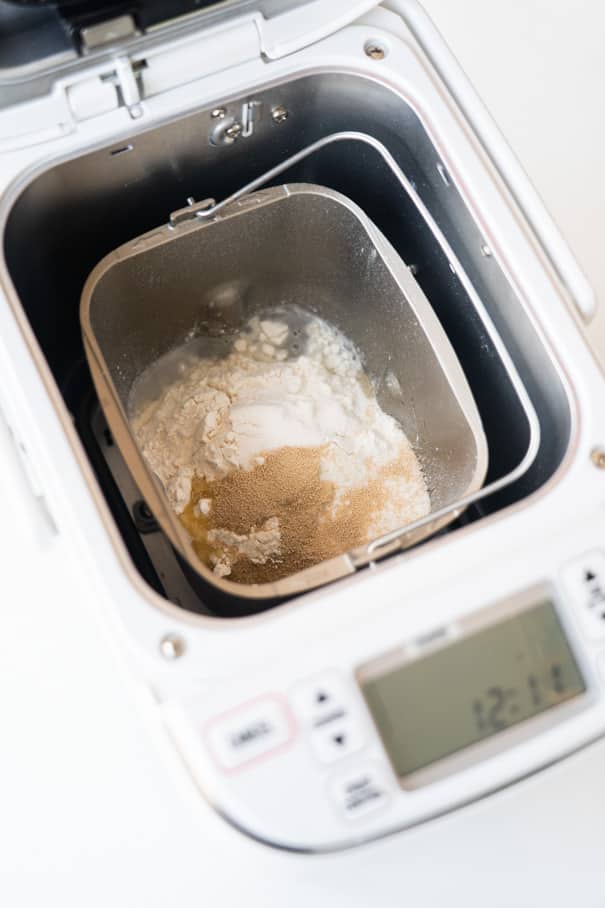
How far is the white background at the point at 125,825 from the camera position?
628mm

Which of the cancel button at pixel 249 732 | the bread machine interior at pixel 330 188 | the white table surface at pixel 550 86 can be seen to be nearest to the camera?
the cancel button at pixel 249 732

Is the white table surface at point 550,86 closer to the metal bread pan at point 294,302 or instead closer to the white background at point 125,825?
the metal bread pan at point 294,302

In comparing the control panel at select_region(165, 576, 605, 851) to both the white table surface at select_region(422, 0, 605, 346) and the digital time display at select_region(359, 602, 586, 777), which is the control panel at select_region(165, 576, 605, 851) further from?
the white table surface at select_region(422, 0, 605, 346)

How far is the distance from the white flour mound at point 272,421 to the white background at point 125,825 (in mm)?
125

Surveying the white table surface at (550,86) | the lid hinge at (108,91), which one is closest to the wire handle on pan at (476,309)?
the lid hinge at (108,91)

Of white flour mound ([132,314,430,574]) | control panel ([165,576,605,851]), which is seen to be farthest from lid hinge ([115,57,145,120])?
control panel ([165,576,605,851])

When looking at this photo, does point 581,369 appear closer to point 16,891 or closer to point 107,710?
point 107,710

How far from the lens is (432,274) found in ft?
2.21

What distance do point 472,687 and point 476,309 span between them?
0.86 feet

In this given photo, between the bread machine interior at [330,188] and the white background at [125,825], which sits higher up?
the bread machine interior at [330,188]

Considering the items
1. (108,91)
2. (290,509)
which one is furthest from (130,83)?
(290,509)

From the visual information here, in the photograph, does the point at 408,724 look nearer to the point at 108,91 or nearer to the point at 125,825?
the point at 125,825

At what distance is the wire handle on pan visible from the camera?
551mm

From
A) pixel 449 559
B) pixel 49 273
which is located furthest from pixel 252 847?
pixel 49 273
